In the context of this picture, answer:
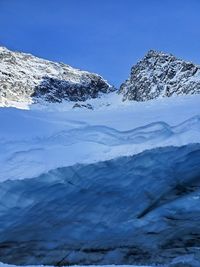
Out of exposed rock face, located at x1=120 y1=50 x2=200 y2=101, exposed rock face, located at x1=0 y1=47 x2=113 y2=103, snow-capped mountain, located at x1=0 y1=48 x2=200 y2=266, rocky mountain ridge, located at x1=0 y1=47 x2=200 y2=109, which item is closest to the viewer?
snow-capped mountain, located at x1=0 y1=48 x2=200 y2=266

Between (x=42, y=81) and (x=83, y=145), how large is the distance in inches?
4387

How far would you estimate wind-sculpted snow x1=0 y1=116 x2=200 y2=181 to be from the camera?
7082 mm

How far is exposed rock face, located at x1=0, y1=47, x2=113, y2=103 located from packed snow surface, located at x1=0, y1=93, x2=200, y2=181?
9563 cm

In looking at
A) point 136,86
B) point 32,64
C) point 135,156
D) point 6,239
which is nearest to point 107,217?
point 135,156

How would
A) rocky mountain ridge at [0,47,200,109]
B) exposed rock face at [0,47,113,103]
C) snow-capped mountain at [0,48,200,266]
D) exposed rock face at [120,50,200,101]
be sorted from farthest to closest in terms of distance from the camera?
exposed rock face at [0,47,113,103] < rocky mountain ridge at [0,47,200,109] < exposed rock face at [120,50,200,101] < snow-capped mountain at [0,48,200,266]

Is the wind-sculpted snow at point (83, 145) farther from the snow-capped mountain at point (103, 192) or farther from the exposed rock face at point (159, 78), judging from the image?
the exposed rock face at point (159, 78)

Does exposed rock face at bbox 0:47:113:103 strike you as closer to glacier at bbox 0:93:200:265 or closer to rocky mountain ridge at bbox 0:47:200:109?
rocky mountain ridge at bbox 0:47:200:109

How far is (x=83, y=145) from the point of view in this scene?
7539 millimetres

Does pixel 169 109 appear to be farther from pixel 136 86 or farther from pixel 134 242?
pixel 136 86

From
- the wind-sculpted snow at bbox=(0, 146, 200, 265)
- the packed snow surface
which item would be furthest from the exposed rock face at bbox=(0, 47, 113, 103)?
the wind-sculpted snow at bbox=(0, 146, 200, 265)

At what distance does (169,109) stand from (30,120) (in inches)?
90.5

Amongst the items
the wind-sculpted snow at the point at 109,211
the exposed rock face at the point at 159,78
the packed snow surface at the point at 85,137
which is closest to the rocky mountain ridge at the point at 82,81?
the exposed rock face at the point at 159,78

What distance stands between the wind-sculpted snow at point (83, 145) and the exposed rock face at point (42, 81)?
96.4 m

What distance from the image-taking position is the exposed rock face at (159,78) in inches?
4024
